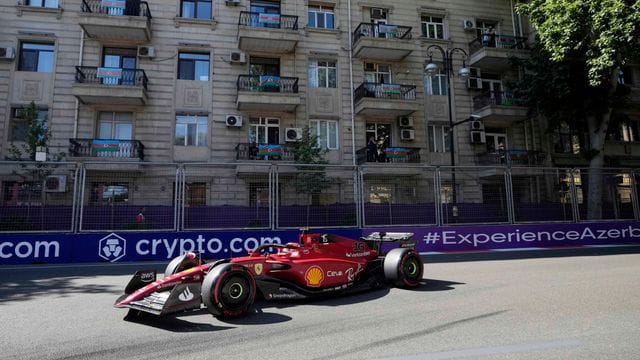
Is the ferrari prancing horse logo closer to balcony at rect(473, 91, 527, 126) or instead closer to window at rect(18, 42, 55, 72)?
window at rect(18, 42, 55, 72)

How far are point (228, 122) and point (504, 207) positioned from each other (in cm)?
1361

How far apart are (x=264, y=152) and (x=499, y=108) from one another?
13708mm

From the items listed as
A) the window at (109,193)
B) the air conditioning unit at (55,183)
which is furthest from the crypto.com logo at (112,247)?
the air conditioning unit at (55,183)

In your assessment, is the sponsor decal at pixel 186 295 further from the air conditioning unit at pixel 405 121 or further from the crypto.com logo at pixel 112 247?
the air conditioning unit at pixel 405 121

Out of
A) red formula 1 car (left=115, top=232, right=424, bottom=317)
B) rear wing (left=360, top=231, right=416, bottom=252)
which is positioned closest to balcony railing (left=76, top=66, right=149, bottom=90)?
red formula 1 car (left=115, top=232, right=424, bottom=317)

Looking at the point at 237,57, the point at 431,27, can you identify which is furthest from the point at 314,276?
the point at 431,27

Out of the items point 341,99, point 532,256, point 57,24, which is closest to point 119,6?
point 57,24

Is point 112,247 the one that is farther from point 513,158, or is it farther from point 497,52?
point 497,52

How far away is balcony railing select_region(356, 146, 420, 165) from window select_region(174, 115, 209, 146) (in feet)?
27.0

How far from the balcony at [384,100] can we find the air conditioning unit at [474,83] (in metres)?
4.01

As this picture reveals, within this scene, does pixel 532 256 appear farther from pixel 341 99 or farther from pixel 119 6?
pixel 119 6

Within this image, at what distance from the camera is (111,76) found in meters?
19.0

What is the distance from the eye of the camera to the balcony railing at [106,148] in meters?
18.3

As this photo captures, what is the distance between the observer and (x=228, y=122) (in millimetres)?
20453
